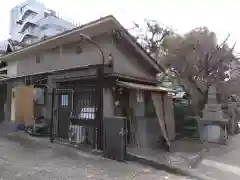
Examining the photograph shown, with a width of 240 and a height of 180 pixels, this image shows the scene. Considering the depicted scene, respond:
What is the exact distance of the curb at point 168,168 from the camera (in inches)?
255

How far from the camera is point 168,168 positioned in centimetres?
705

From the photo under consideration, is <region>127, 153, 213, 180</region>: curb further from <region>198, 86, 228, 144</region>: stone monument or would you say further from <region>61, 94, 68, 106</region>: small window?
<region>198, 86, 228, 144</region>: stone monument

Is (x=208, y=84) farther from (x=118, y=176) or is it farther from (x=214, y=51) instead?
(x=118, y=176)

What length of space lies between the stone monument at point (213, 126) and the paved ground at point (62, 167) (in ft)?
16.7

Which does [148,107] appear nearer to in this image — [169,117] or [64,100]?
[169,117]

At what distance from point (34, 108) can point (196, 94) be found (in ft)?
30.6

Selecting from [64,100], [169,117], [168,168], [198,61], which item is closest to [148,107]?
[169,117]

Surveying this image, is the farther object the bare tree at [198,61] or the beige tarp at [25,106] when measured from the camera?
the bare tree at [198,61]

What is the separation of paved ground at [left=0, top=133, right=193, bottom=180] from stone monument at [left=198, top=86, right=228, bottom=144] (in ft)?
16.7

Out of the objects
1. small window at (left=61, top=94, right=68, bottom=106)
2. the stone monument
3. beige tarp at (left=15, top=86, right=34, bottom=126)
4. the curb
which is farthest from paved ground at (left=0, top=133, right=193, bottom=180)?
the stone monument

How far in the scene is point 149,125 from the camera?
10.9 meters

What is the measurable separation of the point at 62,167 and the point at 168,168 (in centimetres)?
301

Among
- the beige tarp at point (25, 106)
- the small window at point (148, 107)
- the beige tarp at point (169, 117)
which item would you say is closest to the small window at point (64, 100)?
the beige tarp at point (25, 106)

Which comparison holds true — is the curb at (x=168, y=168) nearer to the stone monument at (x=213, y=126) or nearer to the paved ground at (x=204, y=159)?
the paved ground at (x=204, y=159)
